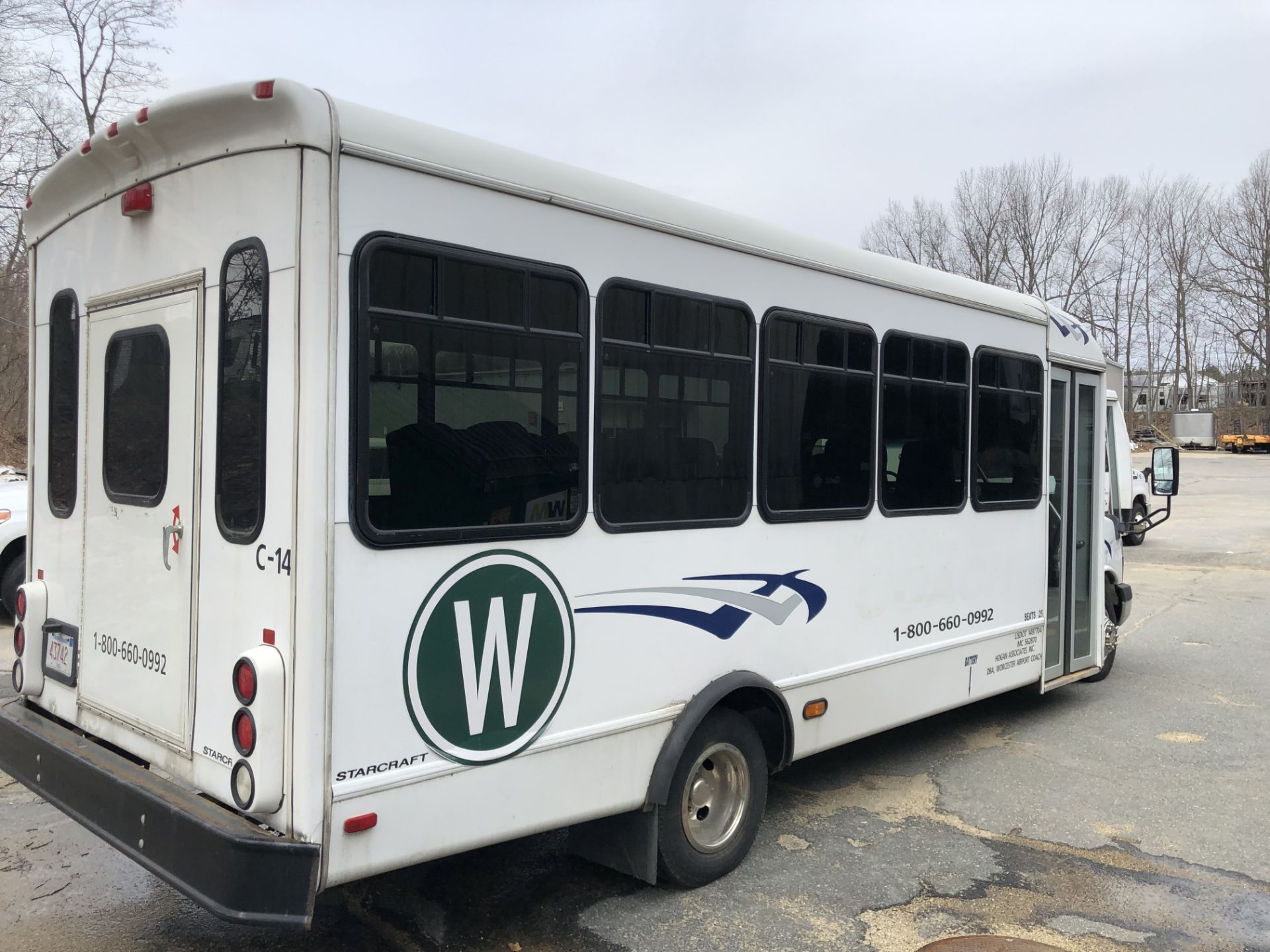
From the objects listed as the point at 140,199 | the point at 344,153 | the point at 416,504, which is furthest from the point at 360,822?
the point at 140,199

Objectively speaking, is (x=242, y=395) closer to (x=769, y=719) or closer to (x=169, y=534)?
(x=169, y=534)

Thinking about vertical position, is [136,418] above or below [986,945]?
above

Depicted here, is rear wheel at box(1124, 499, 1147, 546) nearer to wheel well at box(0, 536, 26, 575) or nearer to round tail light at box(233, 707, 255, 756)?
wheel well at box(0, 536, 26, 575)

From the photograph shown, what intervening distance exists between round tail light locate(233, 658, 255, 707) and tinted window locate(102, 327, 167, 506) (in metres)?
0.81

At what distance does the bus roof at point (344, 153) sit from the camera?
2879 mm

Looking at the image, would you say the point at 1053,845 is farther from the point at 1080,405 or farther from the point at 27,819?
the point at 27,819

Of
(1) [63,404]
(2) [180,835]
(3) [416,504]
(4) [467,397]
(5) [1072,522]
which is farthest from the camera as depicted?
(5) [1072,522]

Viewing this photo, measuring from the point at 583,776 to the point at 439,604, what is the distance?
0.91m

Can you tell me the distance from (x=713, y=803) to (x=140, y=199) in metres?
3.15

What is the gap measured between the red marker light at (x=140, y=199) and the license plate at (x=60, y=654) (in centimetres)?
162

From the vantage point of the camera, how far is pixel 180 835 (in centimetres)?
287

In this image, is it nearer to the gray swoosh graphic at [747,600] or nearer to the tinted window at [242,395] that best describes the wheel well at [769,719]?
the gray swoosh graphic at [747,600]

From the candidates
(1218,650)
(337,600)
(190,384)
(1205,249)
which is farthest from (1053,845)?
(1205,249)

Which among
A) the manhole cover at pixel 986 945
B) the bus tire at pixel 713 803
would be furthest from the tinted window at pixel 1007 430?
the manhole cover at pixel 986 945
